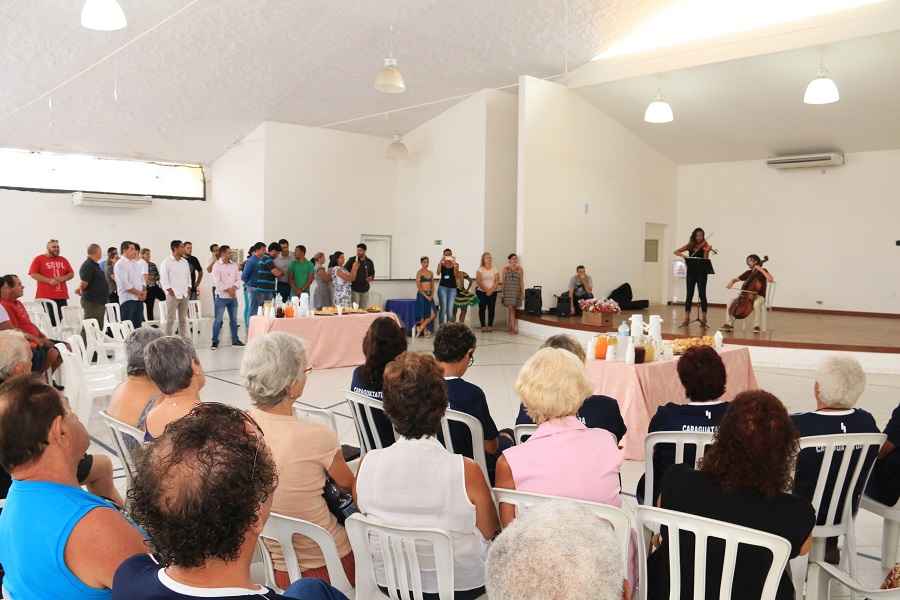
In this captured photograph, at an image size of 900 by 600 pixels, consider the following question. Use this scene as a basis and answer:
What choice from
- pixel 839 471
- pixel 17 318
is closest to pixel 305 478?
pixel 839 471

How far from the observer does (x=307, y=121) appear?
12.5m

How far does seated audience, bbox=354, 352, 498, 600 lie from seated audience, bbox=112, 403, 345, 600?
0.81 m

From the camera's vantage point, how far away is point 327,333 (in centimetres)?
781

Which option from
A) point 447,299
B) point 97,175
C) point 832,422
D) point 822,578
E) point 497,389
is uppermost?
point 97,175

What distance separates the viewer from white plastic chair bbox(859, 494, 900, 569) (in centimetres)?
266

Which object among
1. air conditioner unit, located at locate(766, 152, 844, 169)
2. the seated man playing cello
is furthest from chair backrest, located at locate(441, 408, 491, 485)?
air conditioner unit, located at locate(766, 152, 844, 169)

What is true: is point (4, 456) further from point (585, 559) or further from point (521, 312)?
point (521, 312)

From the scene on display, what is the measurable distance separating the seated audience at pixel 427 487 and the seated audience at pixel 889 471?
1793 mm

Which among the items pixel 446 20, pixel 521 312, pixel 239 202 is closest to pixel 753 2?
pixel 446 20

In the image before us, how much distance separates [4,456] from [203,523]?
34.2 inches

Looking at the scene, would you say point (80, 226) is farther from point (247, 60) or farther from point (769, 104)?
point (769, 104)

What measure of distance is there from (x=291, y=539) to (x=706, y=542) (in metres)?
1.10

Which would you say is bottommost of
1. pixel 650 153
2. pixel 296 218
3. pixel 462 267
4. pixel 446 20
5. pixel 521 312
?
pixel 521 312

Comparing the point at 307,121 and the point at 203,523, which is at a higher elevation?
the point at 307,121
